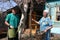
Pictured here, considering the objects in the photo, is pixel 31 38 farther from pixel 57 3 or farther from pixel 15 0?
pixel 57 3

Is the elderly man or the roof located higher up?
the roof

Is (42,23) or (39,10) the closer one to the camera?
(42,23)

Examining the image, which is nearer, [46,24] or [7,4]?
[46,24]

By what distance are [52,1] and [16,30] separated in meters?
6.61

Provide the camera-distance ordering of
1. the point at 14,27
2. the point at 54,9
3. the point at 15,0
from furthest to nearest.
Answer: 1. the point at 54,9
2. the point at 15,0
3. the point at 14,27

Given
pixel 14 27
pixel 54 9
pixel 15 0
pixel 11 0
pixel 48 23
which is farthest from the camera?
pixel 54 9

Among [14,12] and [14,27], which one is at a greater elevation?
[14,12]

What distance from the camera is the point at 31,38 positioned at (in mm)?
8086

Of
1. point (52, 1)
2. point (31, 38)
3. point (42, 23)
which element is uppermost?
point (52, 1)

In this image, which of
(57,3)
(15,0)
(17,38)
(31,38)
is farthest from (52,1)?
(17,38)

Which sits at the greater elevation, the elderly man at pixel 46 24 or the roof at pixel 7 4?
the roof at pixel 7 4

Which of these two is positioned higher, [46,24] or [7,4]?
[7,4]

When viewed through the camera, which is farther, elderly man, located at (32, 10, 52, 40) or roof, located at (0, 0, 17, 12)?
roof, located at (0, 0, 17, 12)

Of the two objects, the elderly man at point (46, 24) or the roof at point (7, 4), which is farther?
the roof at point (7, 4)
